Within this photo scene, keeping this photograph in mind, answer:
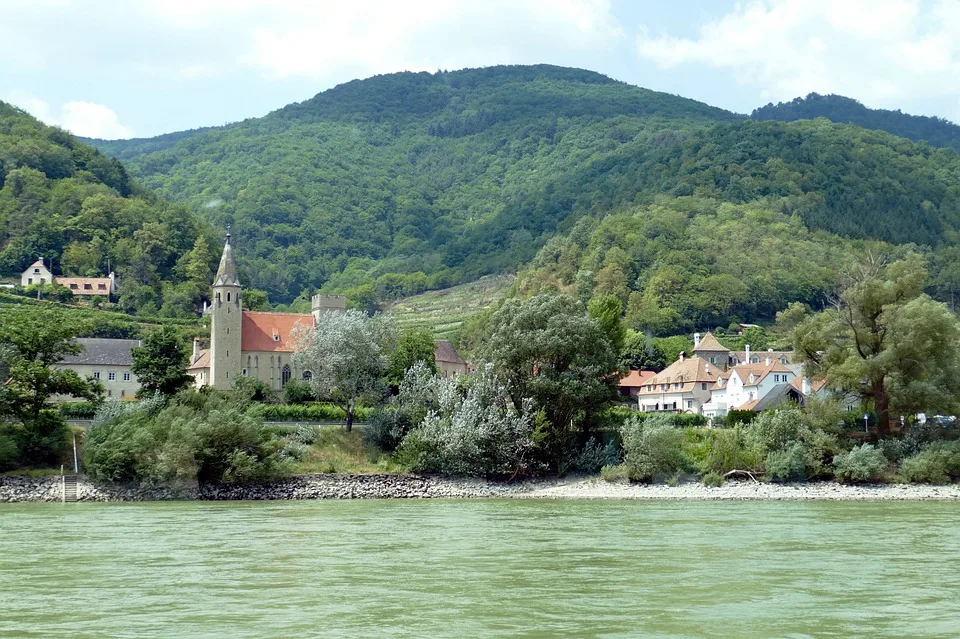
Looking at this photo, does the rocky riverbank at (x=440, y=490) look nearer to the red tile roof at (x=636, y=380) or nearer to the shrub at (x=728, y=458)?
the shrub at (x=728, y=458)

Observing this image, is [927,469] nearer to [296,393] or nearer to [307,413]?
[307,413]

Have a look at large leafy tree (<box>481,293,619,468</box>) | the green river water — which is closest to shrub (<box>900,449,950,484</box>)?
the green river water

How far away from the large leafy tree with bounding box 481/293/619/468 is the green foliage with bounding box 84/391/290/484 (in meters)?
13.5

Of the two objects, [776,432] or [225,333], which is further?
[225,333]

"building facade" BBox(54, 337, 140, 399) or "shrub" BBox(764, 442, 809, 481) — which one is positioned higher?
"building facade" BBox(54, 337, 140, 399)

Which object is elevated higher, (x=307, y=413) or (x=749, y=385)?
(x=749, y=385)

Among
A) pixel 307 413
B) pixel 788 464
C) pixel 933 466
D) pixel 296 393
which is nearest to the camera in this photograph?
pixel 933 466

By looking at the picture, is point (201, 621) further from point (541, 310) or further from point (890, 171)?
point (890, 171)

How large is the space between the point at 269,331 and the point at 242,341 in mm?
2223

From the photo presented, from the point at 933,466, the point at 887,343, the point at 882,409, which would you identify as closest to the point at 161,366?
the point at 887,343

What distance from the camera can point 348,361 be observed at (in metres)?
65.4

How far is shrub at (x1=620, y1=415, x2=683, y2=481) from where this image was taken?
57031mm

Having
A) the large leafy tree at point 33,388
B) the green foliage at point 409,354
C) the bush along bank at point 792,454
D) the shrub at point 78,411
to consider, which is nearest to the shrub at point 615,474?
A: the bush along bank at point 792,454

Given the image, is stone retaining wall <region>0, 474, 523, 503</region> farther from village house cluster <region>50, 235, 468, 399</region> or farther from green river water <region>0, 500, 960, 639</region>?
village house cluster <region>50, 235, 468, 399</region>
